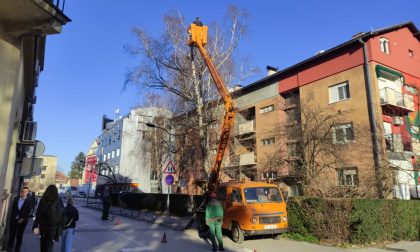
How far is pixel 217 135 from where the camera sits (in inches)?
1135

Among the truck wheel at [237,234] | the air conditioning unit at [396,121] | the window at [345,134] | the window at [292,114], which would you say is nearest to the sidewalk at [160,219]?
the truck wheel at [237,234]

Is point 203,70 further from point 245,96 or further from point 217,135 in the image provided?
point 245,96

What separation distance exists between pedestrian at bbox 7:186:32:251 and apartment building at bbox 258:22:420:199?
14036mm

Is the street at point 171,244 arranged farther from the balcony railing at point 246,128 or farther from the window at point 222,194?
the balcony railing at point 246,128

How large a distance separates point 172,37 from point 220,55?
338cm

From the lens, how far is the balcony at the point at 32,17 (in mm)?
5884

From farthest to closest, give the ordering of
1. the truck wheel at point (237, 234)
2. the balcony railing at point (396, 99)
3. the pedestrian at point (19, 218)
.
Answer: the balcony railing at point (396, 99), the truck wheel at point (237, 234), the pedestrian at point (19, 218)

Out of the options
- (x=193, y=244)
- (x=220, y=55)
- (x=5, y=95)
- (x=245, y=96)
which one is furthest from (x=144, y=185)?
(x=5, y=95)

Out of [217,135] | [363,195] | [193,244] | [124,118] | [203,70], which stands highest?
[124,118]

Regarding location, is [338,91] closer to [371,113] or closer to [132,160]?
[371,113]

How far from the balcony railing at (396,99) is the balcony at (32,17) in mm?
21769

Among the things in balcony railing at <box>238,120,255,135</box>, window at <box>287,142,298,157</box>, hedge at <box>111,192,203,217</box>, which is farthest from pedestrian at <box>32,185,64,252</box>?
balcony railing at <box>238,120,255,135</box>

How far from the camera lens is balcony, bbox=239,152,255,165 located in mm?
32219

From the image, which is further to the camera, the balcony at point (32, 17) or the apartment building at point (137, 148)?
the apartment building at point (137, 148)
